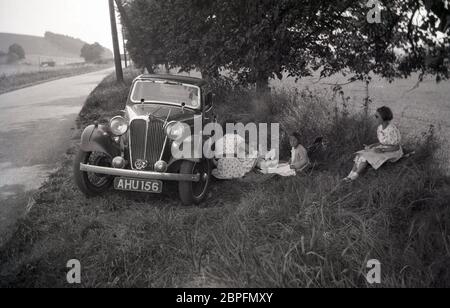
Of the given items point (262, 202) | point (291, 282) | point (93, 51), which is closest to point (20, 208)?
point (262, 202)

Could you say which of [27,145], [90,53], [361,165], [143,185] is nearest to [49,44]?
[90,53]

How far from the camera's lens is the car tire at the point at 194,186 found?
4488 millimetres

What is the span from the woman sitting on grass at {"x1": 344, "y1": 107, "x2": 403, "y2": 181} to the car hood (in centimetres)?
243

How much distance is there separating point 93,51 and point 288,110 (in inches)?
3301

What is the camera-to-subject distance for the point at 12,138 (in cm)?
785

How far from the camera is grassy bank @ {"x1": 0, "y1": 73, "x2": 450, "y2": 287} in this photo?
9.37 ft

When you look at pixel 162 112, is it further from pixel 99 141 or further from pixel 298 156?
pixel 298 156

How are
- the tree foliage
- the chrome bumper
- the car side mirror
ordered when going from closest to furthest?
the tree foliage < the chrome bumper < the car side mirror

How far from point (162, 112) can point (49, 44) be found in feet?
414

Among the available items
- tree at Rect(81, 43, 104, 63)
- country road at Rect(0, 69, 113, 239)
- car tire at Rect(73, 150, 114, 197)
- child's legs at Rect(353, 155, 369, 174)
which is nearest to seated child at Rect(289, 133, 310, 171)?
child's legs at Rect(353, 155, 369, 174)

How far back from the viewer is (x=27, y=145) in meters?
7.30

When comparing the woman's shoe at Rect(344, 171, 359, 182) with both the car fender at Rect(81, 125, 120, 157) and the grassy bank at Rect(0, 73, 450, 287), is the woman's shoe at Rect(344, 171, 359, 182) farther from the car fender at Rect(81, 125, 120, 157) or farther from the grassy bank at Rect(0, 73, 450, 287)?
the car fender at Rect(81, 125, 120, 157)
